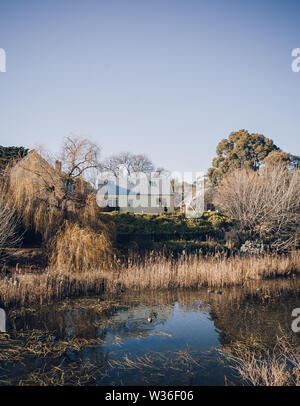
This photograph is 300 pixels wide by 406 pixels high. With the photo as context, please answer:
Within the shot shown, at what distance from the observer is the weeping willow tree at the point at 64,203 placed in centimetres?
1081

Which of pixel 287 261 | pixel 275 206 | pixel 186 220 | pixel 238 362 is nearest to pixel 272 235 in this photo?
pixel 275 206

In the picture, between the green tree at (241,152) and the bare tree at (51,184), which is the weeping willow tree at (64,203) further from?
the green tree at (241,152)

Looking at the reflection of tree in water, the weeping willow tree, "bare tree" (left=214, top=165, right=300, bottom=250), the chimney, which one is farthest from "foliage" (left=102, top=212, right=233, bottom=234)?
the reflection of tree in water

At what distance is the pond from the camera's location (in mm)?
4949

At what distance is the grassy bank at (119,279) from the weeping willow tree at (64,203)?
0.94m

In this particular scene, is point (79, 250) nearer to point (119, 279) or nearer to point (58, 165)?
point (119, 279)

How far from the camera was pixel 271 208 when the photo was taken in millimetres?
16016

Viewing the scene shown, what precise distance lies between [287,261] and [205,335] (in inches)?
298

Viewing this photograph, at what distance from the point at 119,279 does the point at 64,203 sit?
14.2 feet

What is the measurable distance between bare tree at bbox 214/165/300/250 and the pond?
6.20 metres

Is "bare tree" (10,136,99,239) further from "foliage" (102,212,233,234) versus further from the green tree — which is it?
the green tree

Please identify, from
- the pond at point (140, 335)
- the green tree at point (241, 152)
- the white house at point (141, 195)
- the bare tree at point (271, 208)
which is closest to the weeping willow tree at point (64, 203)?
the pond at point (140, 335)

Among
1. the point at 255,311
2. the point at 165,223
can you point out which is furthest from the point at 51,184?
the point at 255,311
